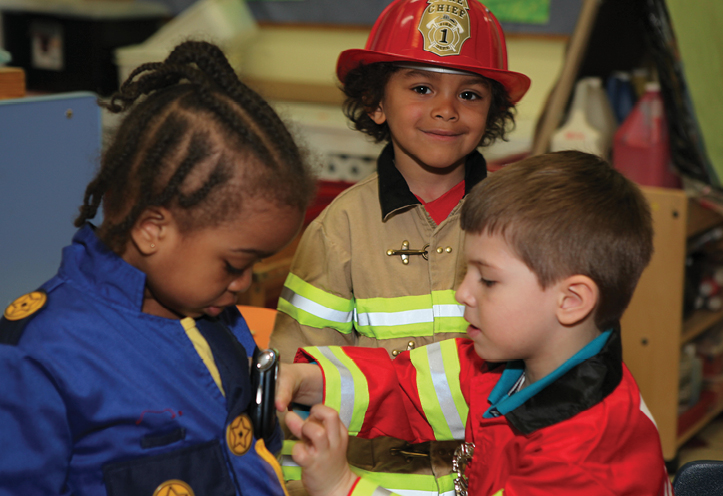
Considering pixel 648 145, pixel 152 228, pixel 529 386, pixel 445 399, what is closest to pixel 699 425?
pixel 648 145

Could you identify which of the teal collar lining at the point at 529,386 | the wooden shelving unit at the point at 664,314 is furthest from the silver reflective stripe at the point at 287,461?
the wooden shelving unit at the point at 664,314

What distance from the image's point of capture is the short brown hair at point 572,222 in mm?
985

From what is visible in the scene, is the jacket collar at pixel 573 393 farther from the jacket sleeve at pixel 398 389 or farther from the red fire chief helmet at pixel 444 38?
the red fire chief helmet at pixel 444 38

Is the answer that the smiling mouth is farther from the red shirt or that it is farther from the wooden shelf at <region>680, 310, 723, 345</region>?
the wooden shelf at <region>680, 310, 723, 345</region>

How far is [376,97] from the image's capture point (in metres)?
1.57

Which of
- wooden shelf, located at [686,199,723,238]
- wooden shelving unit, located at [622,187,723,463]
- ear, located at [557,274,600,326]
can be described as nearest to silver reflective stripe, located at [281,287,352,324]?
ear, located at [557,274,600,326]

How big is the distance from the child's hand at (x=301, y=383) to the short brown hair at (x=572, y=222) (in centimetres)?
35

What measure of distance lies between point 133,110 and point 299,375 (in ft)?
1.59

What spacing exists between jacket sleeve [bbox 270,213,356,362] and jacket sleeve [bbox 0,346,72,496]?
636 mm

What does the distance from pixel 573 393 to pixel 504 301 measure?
0.51 ft

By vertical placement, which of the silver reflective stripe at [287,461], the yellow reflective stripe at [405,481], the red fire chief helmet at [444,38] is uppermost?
the red fire chief helmet at [444,38]

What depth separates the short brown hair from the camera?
985 millimetres

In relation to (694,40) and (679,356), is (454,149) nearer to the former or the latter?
Answer: (694,40)

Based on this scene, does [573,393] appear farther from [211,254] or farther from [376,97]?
[376,97]
